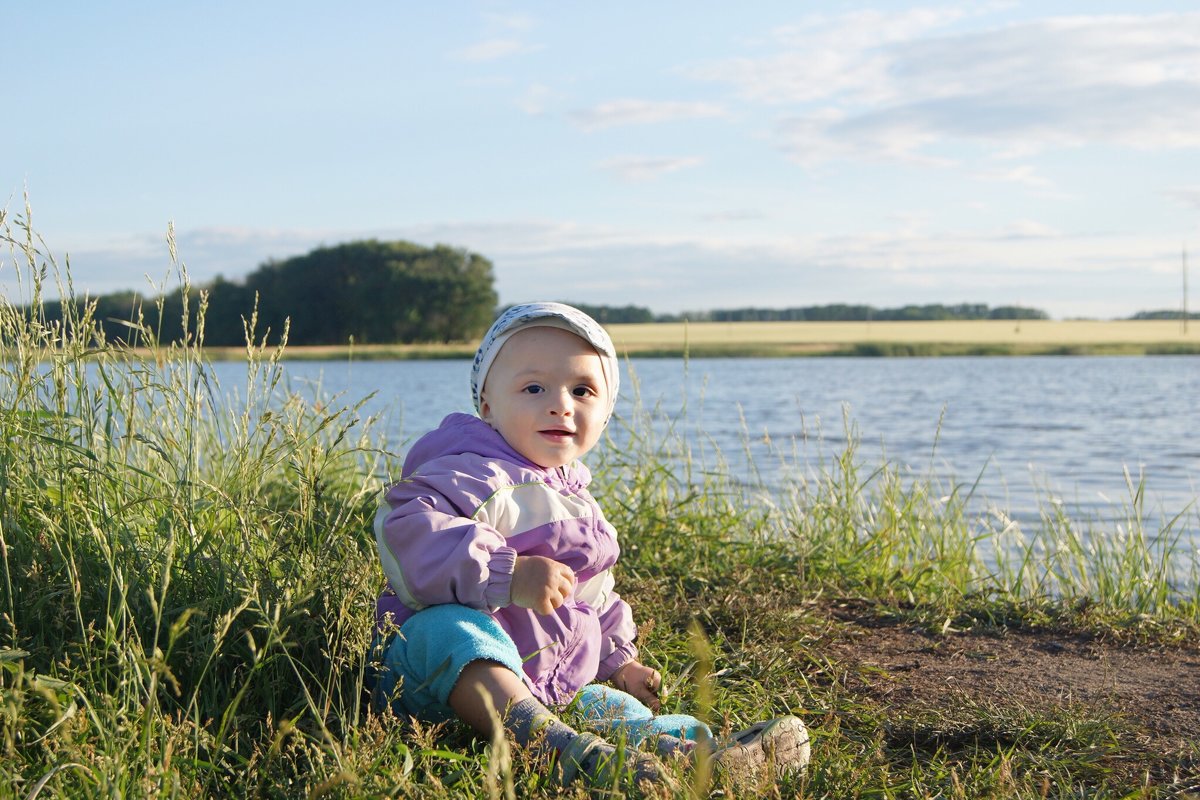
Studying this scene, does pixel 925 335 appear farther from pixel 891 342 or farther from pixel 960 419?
pixel 960 419

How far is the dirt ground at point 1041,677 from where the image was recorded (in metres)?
2.64

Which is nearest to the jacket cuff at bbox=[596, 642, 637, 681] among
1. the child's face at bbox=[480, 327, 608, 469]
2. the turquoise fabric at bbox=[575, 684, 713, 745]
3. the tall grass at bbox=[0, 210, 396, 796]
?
the turquoise fabric at bbox=[575, 684, 713, 745]

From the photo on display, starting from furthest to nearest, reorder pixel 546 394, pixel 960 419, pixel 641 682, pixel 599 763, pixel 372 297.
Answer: pixel 372 297 → pixel 960 419 → pixel 641 682 → pixel 546 394 → pixel 599 763

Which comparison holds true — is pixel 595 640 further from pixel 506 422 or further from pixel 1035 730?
pixel 1035 730

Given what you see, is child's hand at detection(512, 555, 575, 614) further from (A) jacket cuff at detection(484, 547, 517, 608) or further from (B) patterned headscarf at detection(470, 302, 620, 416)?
(B) patterned headscarf at detection(470, 302, 620, 416)

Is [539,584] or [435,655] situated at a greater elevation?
[539,584]

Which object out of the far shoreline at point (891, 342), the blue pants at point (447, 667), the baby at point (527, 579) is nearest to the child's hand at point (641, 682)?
the baby at point (527, 579)

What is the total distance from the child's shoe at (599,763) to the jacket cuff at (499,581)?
1.23 ft

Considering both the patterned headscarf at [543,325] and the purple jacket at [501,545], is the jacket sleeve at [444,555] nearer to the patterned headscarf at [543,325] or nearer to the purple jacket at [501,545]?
the purple jacket at [501,545]

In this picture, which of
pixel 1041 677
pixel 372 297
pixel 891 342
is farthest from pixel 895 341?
pixel 1041 677

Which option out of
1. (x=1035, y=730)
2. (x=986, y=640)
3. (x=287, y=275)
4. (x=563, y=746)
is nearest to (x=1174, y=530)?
(x=986, y=640)

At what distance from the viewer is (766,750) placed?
211 centimetres

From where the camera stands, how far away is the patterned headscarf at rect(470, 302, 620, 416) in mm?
2623

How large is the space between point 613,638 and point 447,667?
66 centimetres
